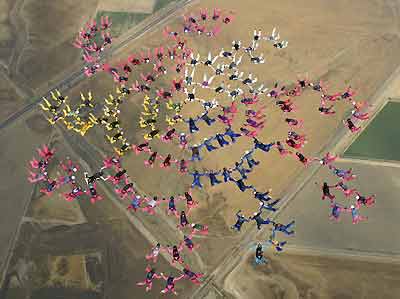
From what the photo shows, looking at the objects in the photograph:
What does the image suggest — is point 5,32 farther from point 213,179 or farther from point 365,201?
point 365,201

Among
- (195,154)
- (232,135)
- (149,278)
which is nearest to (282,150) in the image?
(232,135)

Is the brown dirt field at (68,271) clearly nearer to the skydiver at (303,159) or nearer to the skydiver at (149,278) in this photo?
the skydiver at (149,278)

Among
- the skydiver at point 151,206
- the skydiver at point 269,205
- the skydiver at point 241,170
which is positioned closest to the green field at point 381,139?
the skydiver at point 269,205

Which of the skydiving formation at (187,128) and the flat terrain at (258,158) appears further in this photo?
the skydiving formation at (187,128)

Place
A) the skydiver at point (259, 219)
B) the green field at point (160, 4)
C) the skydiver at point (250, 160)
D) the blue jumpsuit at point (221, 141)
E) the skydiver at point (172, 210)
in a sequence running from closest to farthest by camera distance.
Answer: the skydiver at point (259, 219)
the skydiver at point (172, 210)
the skydiver at point (250, 160)
the blue jumpsuit at point (221, 141)
the green field at point (160, 4)

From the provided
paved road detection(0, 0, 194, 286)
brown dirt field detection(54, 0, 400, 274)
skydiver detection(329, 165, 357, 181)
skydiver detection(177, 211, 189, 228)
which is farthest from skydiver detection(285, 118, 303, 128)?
paved road detection(0, 0, 194, 286)

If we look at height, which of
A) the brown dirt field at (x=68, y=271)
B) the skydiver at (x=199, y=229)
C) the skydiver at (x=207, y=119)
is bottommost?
the brown dirt field at (x=68, y=271)
